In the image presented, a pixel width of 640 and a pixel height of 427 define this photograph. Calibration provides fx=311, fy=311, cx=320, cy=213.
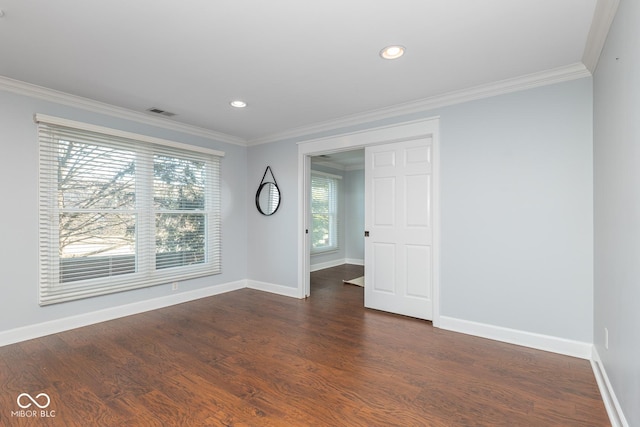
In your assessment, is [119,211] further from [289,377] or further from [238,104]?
[289,377]

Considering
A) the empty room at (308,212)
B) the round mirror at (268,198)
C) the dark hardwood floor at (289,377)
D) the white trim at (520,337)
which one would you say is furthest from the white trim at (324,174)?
the white trim at (520,337)

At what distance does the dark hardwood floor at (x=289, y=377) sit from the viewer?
1879 mm

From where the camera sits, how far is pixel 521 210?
2879 mm

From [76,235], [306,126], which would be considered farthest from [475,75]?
[76,235]

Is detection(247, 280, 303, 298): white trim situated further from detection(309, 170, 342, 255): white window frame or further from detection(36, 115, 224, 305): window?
detection(309, 170, 342, 255): white window frame

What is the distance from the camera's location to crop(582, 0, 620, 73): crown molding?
6.07 ft

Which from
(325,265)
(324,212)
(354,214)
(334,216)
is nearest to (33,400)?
(325,265)

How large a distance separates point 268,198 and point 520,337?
368 centimetres

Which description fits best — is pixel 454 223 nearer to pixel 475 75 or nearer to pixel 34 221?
pixel 475 75

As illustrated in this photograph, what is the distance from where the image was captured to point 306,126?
439 centimetres

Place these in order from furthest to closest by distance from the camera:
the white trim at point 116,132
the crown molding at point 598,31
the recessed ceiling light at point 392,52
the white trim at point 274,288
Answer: the white trim at point 274,288 < the white trim at point 116,132 < the recessed ceiling light at point 392,52 < the crown molding at point 598,31

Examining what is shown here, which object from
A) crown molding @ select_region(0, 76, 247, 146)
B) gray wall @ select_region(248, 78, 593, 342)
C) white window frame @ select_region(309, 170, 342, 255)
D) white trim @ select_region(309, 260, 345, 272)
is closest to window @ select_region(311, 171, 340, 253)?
white window frame @ select_region(309, 170, 342, 255)

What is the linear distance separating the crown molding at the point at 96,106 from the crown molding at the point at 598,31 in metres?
4.29

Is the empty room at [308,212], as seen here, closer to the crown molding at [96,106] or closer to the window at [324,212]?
the crown molding at [96,106]
